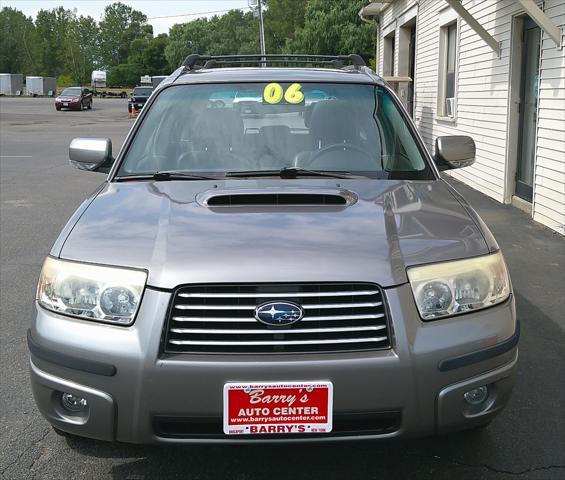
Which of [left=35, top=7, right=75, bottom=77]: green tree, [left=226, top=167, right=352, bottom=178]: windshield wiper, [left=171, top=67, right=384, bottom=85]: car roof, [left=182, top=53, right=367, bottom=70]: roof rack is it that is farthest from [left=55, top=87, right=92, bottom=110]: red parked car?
[left=35, top=7, right=75, bottom=77]: green tree

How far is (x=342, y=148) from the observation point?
392 centimetres

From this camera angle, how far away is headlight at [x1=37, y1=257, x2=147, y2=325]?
2631 millimetres

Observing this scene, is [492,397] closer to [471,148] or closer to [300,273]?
[300,273]

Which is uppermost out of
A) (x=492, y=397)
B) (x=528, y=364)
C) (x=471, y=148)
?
(x=471, y=148)

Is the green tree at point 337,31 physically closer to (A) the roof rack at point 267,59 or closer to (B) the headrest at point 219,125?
(A) the roof rack at point 267,59

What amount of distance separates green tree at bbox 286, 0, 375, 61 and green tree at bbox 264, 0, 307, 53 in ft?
76.0

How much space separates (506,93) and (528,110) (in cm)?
50

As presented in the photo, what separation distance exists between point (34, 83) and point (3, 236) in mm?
82622

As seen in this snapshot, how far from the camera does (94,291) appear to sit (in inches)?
106

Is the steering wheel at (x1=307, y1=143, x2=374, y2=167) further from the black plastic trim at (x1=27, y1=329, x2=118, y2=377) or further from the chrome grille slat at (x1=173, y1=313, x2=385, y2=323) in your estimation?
the black plastic trim at (x1=27, y1=329, x2=118, y2=377)

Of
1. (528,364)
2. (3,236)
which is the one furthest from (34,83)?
(528,364)

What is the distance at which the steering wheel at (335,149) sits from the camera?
383 cm

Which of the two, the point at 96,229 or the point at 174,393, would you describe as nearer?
the point at 174,393

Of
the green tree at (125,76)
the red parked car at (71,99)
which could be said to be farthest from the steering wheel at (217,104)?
the green tree at (125,76)
